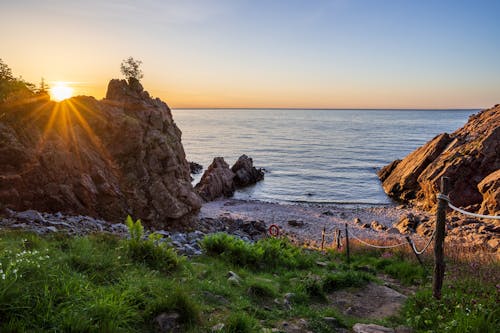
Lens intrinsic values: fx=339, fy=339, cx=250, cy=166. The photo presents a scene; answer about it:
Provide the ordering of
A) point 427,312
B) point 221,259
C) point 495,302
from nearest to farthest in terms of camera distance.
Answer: point 495,302
point 427,312
point 221,259

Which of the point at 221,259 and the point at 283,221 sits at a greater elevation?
the point at 221,259

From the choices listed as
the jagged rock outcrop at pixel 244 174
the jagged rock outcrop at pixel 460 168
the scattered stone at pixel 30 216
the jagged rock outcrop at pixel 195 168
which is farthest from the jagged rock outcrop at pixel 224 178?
the scattered stone at pixel 30 216

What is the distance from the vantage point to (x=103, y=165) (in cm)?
1828

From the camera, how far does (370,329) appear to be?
7055 mm

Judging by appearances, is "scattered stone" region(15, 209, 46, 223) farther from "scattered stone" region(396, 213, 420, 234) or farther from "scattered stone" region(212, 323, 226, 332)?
"scattered stone" region(396, 213, 420, 234)

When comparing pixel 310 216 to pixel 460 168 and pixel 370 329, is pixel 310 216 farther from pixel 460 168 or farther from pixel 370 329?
pixel 370 329

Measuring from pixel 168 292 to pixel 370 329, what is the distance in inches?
166

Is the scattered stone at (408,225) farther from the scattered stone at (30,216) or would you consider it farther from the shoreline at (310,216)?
the scattered stone at (30,216)

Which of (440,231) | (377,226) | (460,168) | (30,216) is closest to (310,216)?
(377,226)

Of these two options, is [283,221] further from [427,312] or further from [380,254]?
[427,312]

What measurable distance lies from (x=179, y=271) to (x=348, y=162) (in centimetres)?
6151

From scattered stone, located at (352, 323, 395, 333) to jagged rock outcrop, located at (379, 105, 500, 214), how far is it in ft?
88.3

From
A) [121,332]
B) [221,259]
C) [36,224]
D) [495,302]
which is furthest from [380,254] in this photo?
[36,224]

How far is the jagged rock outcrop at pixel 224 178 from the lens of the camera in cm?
4276
